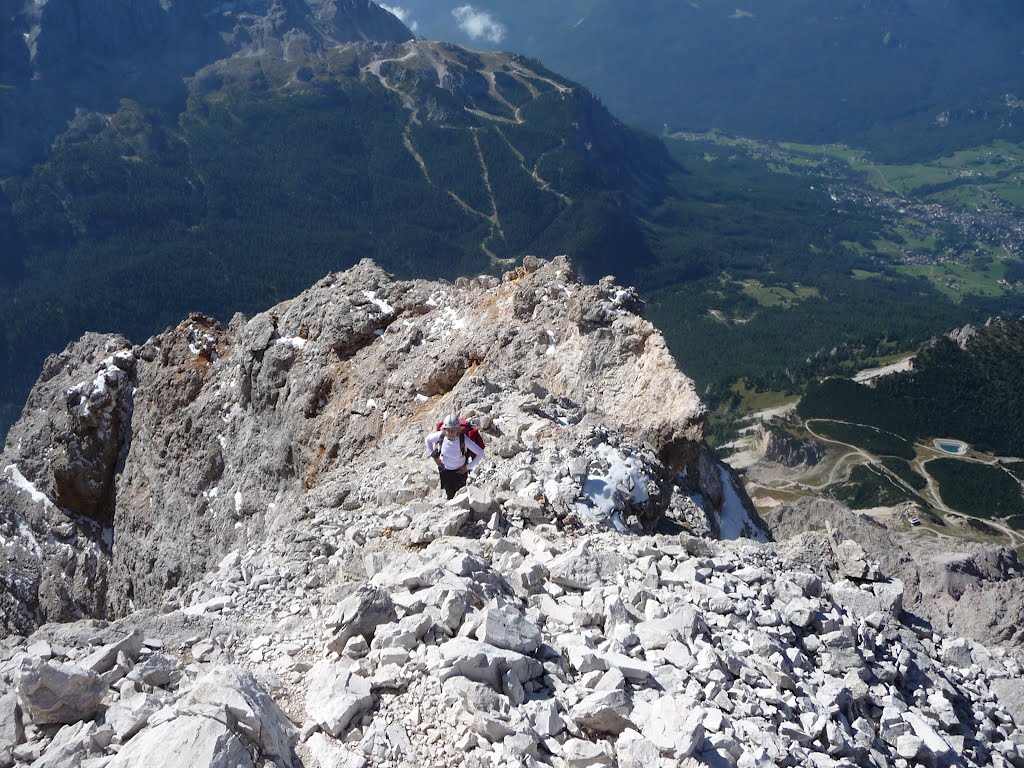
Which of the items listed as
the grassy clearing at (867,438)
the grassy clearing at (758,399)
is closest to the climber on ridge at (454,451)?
the grassy clearing at (867,438)

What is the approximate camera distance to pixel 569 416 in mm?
22156

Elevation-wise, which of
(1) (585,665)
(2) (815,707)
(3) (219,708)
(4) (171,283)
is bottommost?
(4) (171,283)

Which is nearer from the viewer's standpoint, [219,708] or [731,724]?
[219,708]

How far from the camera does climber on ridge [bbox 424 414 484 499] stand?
1739 cm

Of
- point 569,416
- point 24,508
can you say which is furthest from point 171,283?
point 569,416

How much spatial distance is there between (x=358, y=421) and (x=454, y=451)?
1341cm

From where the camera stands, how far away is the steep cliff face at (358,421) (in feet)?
64.8

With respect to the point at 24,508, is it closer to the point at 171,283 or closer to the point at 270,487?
the point at 270,487

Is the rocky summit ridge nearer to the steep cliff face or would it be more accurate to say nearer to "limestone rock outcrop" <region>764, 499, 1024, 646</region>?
the steep cliff face

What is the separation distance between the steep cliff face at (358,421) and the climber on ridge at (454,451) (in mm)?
777

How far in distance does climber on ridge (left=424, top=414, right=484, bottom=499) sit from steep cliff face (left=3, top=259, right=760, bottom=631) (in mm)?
777

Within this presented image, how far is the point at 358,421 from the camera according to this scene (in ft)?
98.4

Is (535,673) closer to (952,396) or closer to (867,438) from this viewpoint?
(867,438)

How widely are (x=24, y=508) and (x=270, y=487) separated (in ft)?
73.4
